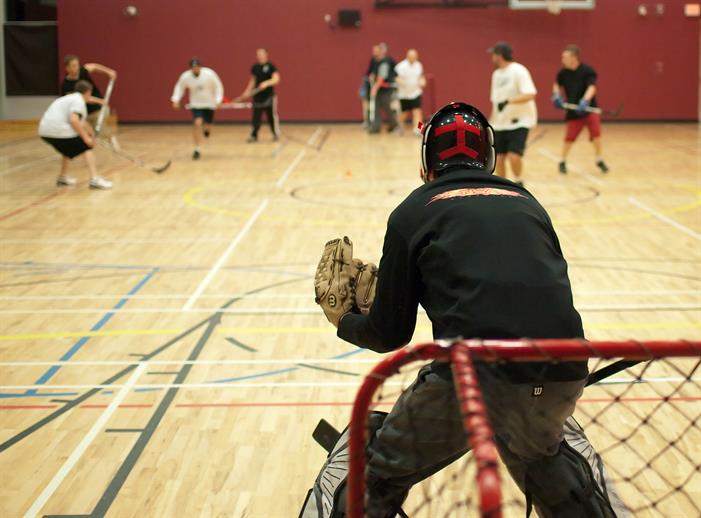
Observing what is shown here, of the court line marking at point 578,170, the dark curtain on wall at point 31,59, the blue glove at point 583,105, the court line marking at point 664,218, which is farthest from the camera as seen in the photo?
the dark curtain on wall at point 31,59

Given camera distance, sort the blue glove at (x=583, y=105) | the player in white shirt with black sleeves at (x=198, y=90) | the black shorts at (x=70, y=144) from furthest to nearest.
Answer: the player in white shirt with black sleeves at (x=198, y=90)
the blue glove at (x=583, y=105)
the black shorts at (x=70, y=144)

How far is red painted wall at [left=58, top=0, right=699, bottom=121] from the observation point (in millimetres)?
27359

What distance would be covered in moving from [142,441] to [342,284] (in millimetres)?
2473

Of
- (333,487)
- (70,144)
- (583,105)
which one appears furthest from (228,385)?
(583,105)

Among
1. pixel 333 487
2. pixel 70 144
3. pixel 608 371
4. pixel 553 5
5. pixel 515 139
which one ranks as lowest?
pixel 333 487

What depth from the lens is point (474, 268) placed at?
3064 millimetres

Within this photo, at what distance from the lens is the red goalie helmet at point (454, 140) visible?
139 inches

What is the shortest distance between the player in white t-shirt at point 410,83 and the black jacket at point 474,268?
64.1 feet

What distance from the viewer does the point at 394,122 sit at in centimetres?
2558

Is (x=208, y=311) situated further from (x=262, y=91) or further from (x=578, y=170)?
(x=262, y=91)

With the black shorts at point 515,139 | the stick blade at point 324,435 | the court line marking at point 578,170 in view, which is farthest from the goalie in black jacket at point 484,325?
the court line marking at point 578,170

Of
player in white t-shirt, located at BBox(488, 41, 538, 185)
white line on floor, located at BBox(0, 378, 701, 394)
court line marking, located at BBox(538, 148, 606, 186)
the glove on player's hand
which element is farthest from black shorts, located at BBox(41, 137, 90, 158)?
the glove on player's hand

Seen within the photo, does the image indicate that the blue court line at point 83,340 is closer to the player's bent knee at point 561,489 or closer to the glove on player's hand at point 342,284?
the glove on player's hand at point 342,284

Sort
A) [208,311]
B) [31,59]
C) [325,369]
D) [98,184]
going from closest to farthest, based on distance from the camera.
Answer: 1. [325,369]
2. [208,311]
3. [98,184]
4. [31,59]
